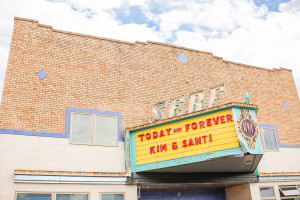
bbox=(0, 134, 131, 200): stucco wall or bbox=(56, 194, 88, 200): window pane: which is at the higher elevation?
bbox=(0, 134, 131, 200): stucco wall

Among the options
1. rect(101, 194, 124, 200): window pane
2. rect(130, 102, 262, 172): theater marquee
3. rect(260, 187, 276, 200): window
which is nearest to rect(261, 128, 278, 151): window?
rect(260, 187, 276, 200): window

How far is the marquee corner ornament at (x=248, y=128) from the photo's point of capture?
35.7 ft

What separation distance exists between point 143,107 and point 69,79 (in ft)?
11.6

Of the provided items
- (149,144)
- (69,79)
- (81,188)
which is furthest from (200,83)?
(81,188)

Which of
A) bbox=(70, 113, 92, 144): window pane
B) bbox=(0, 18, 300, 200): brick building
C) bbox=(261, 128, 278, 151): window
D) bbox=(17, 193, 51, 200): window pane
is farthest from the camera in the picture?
bbox=(261, 128, 278, 151): window

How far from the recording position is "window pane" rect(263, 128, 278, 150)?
16.4 m

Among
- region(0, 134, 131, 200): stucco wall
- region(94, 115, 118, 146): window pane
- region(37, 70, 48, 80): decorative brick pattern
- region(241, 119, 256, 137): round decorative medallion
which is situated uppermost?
region(37, 70, 48, 80): decorative brick pattern

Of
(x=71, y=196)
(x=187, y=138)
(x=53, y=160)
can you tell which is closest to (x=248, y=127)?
(x=187, y=138)

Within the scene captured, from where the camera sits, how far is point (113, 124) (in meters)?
13.3

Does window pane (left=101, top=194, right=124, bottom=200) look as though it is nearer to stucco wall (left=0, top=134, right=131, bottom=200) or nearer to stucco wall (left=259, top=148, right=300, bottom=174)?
stucco wall (left=0, top=134, right=131, bottom=200)

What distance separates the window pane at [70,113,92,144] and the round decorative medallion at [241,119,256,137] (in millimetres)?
6065

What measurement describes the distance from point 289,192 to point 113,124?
934 centimetres

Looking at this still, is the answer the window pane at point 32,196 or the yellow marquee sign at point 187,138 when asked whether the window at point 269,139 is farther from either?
the window pane at point 32,196

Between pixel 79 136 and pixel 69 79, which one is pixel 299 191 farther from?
pixel 69 79
